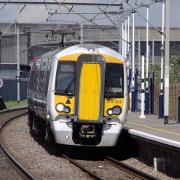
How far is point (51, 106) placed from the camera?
17.3m

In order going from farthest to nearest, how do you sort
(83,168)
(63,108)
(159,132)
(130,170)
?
(159,132) → (63,108) → (83,168) → (130,170)

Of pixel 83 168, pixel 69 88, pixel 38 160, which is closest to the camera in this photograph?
pixel 83 168

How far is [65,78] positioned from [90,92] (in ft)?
2.75

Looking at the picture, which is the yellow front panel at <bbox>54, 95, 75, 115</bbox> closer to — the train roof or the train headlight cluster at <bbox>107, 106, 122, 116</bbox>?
the train headlight cluster at <bbox>107, 106, 122, 116</bbox>

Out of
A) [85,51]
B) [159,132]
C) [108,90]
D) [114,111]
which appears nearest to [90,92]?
[108,90]

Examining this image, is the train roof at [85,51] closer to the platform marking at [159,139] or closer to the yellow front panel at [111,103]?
the yellow front panel at [111,103]

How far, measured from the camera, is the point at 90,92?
17.2 m

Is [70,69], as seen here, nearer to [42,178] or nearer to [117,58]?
[117,58]

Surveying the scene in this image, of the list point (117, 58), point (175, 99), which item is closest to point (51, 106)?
point (117, 58)

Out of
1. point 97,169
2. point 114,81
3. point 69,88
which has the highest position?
point 114,81

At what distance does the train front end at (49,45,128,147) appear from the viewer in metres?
17.1

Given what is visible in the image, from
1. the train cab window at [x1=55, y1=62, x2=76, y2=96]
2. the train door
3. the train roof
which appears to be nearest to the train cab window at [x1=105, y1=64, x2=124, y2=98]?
the train door

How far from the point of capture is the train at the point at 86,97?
17.1 metres

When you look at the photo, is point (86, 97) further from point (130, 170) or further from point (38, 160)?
point (130, 170)
